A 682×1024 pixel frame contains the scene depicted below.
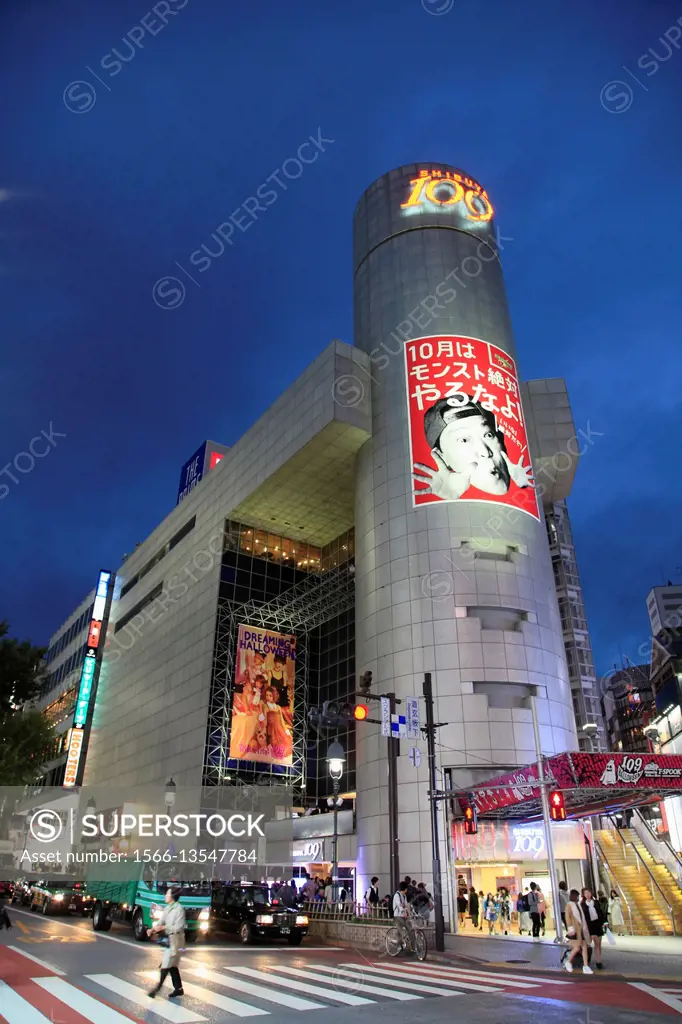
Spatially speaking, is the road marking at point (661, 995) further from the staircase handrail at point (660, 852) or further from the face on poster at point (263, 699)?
the face on poster at point (263, 699)

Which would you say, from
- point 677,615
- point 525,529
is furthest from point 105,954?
point 677,615

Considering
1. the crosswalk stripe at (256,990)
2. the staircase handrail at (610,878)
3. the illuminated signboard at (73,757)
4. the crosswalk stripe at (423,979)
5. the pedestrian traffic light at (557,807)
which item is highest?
the illuminated signboard at (73,757)

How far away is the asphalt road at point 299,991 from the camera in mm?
10797

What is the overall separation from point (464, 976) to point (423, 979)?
1140 millimetres

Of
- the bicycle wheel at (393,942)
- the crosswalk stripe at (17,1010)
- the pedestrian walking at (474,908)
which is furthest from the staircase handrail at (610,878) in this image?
the crosswalk stripe at (17,1010)

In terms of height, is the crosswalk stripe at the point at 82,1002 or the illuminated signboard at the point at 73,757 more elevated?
the illuminated signboard at the point at 73,757

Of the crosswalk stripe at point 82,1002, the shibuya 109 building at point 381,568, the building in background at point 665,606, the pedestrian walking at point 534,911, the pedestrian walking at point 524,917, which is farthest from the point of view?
the building in background at point 665,606

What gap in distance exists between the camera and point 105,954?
61.3ft

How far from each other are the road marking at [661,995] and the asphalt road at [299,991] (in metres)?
0.02

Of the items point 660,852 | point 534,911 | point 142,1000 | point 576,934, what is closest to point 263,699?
point 534,911

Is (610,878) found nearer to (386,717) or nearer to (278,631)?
(386,717)

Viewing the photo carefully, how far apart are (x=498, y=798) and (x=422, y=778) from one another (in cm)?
767

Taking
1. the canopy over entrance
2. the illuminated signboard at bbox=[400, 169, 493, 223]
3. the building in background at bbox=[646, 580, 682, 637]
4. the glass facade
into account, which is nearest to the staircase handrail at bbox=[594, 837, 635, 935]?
the canopy over entrance

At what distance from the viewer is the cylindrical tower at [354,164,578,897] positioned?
111 ft
